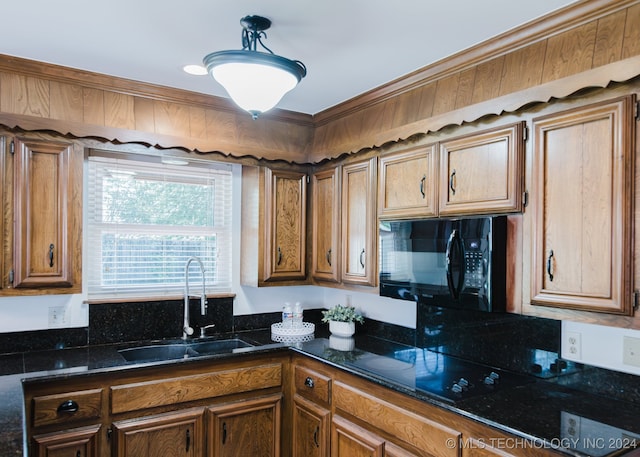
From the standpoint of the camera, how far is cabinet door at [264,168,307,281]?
3.24m

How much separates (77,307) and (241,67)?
1.88 m

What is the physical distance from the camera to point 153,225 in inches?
125

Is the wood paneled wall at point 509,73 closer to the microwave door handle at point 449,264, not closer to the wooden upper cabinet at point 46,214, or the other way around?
the microwave door handle at point 449,264

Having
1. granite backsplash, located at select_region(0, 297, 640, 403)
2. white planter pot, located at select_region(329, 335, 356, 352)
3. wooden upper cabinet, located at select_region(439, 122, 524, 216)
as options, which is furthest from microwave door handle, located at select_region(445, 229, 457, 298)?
white planter pot, located at select_region(329, 335, 356, 352)

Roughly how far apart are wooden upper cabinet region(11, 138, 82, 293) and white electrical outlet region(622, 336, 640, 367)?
2648mm

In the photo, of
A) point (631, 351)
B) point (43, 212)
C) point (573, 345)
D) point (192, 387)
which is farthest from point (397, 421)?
point (43, 212)

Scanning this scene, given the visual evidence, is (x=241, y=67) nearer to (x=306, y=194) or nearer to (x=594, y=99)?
(x=594, y=99)

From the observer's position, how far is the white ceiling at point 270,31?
1.88 m

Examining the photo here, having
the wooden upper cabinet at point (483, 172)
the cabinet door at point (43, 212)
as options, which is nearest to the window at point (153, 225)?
the cabinet door at point (43, 212)

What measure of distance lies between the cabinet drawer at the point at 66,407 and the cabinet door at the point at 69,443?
0.06 meters

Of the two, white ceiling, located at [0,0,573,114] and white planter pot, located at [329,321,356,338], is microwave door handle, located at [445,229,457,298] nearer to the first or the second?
white ceiling, located at [0,0,573,114]

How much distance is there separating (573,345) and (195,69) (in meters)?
2.28

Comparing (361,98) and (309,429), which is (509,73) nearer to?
(361,98)

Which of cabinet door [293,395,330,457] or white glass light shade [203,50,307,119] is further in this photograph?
cabinet door [293,395,330,457]
